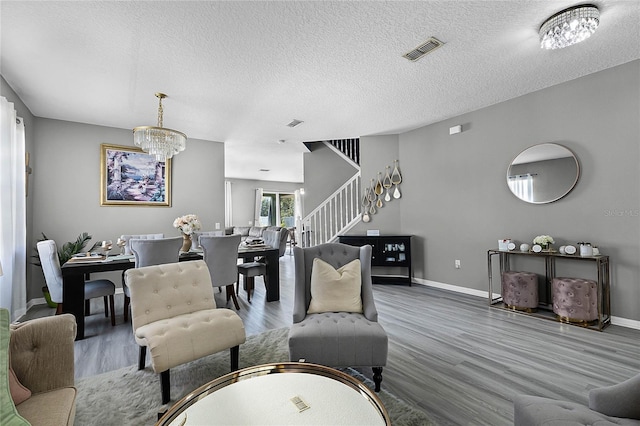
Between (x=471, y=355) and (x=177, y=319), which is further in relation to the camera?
(x=471, y=355)

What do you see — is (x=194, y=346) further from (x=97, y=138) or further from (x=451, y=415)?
(x=97, y=138)

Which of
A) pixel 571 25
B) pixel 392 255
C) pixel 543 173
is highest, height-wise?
pixel 571 25

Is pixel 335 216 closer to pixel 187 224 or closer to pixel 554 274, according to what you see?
pixel 187 224

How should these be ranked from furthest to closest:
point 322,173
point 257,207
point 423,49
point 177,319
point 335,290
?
point 257,207
point 322,173
point 423,49
point 335,290
point 177,319

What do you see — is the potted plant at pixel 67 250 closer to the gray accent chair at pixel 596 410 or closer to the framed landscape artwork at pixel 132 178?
the framed landscape artwork at pixel 132 178

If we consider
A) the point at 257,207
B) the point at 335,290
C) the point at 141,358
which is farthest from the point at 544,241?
the point at 257,207

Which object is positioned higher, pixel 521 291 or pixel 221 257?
pixel 221 257

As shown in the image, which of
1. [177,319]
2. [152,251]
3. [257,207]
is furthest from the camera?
[257,207]

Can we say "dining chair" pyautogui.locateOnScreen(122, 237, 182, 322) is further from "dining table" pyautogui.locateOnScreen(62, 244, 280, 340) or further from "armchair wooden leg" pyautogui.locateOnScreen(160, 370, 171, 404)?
"armchair wooden leg" pyautogui.locateOnScreen(160, 370, 171, 404)

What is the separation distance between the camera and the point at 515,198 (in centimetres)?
378

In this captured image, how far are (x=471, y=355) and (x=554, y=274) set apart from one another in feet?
6.21

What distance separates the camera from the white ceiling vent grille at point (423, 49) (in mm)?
2482

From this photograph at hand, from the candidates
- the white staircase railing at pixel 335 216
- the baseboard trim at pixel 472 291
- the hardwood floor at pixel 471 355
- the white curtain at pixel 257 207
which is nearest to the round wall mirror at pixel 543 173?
the baseboard trim at pixel 472 291

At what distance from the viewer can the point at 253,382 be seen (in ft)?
4.54
